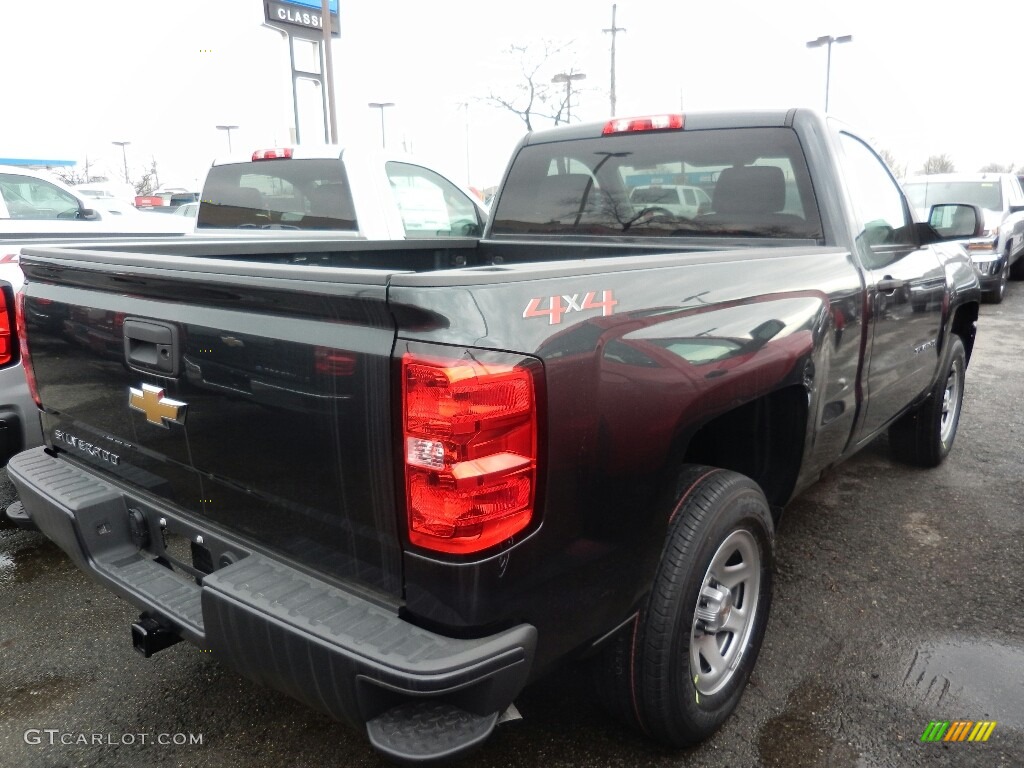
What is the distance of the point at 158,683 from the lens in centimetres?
264

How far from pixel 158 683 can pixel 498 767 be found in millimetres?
1257

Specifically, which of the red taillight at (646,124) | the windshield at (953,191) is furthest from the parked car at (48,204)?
the windshield at (953,191)

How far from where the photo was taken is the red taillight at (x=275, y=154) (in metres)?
6.09

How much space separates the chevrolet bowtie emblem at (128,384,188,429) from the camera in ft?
6.55

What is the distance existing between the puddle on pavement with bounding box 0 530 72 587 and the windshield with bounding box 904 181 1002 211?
11.8 m

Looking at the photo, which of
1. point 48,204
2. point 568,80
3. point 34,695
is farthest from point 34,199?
point 568,80

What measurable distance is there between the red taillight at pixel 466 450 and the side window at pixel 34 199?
796 cm

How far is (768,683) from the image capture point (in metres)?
2.62

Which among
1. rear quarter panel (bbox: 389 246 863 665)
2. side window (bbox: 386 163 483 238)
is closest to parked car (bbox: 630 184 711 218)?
rear quarter panel (bbox: 389 246 863 665)

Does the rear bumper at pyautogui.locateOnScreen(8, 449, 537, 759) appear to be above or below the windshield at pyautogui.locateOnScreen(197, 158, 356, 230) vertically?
below

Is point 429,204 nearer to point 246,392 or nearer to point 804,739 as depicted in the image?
point 246,392

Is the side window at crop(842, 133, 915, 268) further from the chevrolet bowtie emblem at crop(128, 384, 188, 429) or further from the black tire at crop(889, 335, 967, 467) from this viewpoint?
the chevrolet bowtie emblem at crop(128, 384, 188, 429)

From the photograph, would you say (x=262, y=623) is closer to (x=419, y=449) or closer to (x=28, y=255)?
(x=419, y=449)

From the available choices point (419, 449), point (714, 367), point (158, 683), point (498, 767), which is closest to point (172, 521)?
point (158, 683)
